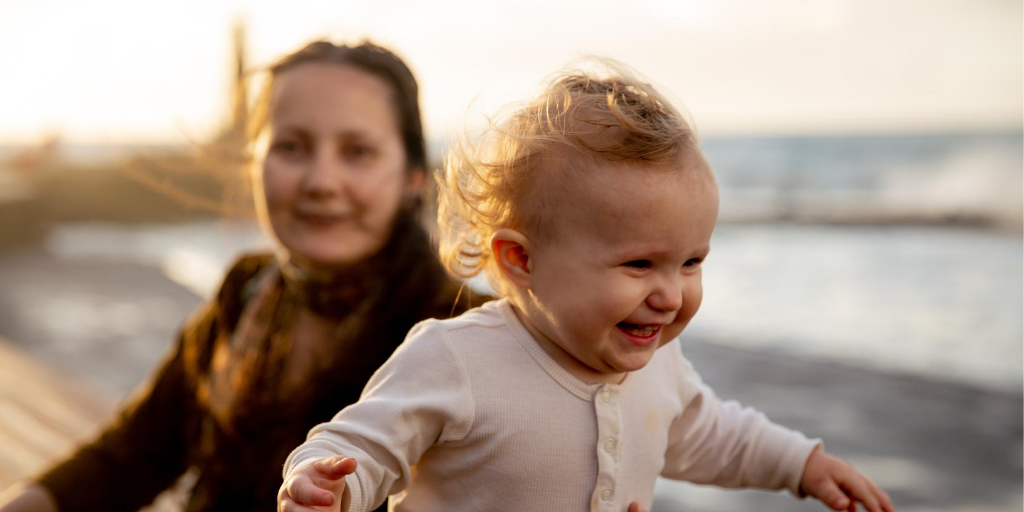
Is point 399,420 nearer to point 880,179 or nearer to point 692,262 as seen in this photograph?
point 692,262

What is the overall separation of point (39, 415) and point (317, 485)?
3518 mm

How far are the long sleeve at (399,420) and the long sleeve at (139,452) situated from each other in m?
1.03

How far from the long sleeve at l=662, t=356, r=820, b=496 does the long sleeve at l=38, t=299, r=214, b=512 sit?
3.83ft

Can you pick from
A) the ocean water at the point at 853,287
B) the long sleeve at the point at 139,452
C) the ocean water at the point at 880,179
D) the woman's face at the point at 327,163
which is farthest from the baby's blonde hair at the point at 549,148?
the ocean water at the point at 880,179

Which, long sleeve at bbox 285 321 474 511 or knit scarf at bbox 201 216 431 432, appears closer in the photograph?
long sleeve at bbox 285 321 474 511

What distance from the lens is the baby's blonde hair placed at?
1116 mm

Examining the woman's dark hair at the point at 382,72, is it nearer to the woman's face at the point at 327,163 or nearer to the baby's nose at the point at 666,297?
the woman's face at the point at 327,163

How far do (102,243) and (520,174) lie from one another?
14.3 m

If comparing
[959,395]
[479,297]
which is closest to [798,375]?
[959,395]

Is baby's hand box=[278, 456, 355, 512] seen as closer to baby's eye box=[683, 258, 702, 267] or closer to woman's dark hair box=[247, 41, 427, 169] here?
baby's eye box=[683, 258, 702, 267]

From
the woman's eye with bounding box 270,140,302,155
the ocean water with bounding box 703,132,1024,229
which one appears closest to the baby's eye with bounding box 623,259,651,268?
the woman's eye with bounding box 270,140,302,155

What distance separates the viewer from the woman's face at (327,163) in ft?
5.65

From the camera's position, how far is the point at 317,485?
3.18 feet

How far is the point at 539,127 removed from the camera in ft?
3.90
